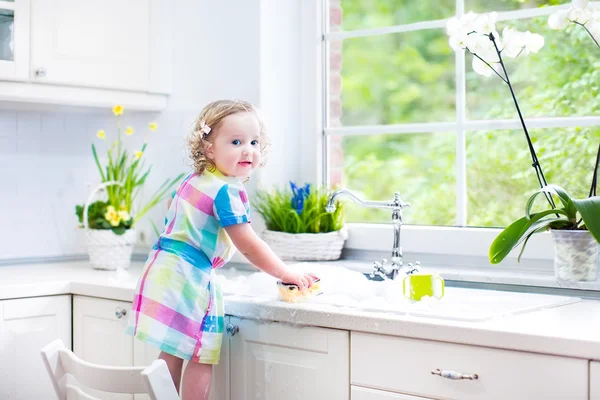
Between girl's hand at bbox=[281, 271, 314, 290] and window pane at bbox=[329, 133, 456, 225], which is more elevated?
window pane at bbox=[329, 133, 456, 225]

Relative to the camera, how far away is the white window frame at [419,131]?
226 cm

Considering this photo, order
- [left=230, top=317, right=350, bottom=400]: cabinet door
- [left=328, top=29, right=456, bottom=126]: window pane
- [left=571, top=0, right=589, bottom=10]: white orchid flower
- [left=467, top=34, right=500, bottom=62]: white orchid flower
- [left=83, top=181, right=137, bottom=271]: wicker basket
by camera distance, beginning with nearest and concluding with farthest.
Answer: [left=230, top=317, right=350, bottom=400]: cabinet door, [left=571, top=0, right=589, bottom=10]: white orchid flower, [left=467, top=34, right=500, bottom=62]: white orchid flower, [left=83, top=181, right=137, bottom=271]: wicker basket, [left=328, top=29, right=456, bottom=126]: window pane

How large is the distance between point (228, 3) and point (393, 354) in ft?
5.17

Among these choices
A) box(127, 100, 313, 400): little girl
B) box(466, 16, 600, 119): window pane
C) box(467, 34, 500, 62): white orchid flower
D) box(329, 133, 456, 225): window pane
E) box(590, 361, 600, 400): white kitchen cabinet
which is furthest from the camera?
box(329, 133, 456, 225): window pane

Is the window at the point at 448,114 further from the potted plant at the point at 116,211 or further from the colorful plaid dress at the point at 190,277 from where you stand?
the colorful plaid dress at the point at 190,277

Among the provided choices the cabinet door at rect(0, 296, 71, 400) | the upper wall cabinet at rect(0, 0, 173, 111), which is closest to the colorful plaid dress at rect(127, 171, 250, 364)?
the cabinet door at rect(0, 296, 71, 400)

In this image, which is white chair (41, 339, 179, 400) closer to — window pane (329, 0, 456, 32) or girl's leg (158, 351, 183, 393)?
girl's leg (158, 351, 183, 393)

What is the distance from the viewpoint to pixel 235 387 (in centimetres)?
193

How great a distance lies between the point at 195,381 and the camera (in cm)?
185

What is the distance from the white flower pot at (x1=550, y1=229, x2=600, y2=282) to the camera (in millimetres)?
1912

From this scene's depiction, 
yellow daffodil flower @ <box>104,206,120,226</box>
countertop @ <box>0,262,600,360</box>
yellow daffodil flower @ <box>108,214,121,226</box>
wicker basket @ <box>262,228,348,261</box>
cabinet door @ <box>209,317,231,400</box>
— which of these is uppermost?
yellow daffodil flower @ <box>104,206,120,226</box>

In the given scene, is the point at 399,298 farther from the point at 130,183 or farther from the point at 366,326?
the point at 130,183

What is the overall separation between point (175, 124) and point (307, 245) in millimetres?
768

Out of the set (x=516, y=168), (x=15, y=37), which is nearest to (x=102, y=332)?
(x=15, y=37)
